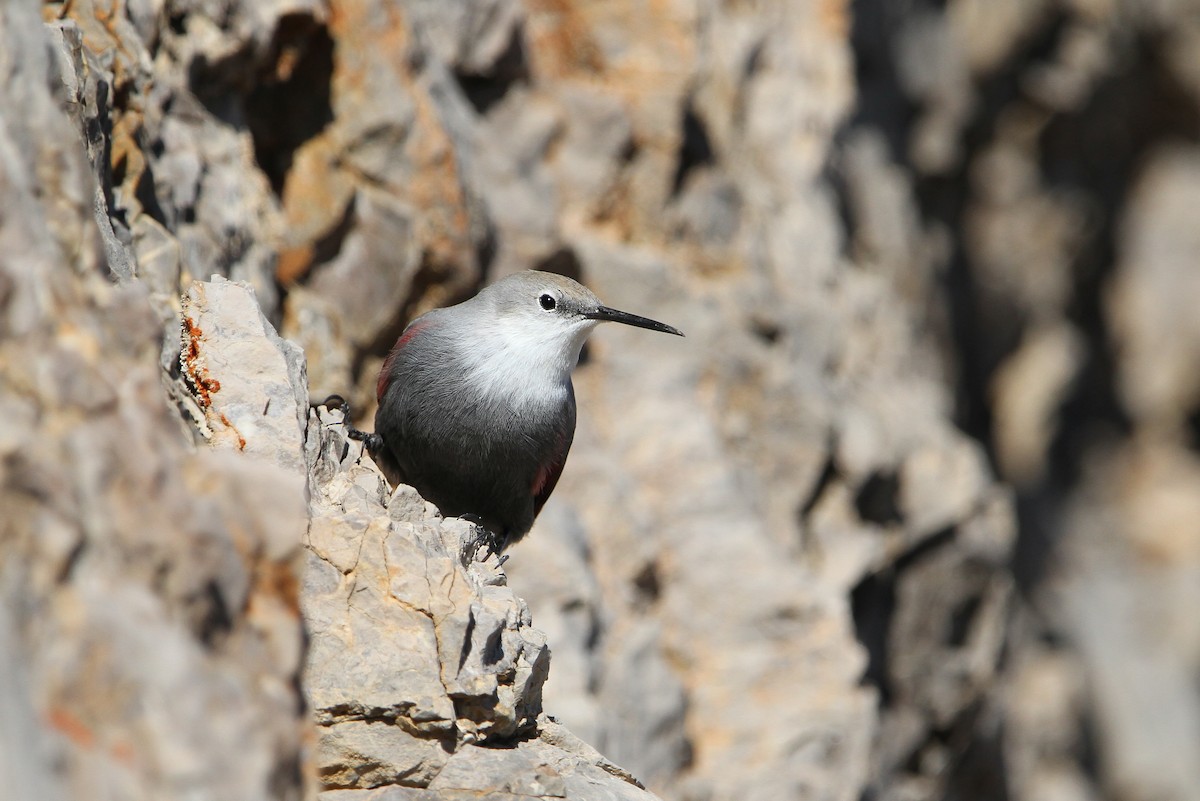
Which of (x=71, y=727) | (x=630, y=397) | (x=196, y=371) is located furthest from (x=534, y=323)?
(x=71, y=727)

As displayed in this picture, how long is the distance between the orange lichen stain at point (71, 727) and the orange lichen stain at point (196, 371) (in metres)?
1.61

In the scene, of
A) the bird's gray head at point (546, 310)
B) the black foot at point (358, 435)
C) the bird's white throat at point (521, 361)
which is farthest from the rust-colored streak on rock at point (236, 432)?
the bird's gray head at point (546, 310)

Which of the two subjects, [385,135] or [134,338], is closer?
[134,338]

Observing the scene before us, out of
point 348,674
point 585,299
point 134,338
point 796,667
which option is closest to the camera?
point 134,338

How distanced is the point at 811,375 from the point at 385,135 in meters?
3.09

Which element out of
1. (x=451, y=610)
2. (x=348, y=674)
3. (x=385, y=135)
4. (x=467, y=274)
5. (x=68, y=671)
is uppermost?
(x=385, y=135)

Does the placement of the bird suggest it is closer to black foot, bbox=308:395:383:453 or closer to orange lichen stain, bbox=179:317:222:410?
black foot, bbox=308:395:383:453

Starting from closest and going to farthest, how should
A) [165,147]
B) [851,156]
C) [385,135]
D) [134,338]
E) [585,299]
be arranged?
[134,338] < [165,147] < [585,299] < [385,135] < [851,156]

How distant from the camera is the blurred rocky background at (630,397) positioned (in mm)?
2297

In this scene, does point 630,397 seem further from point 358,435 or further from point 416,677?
point 416,677

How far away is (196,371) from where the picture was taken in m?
3.64

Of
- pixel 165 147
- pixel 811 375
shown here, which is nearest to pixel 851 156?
pixel 811 375

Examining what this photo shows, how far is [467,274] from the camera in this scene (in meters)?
5.97

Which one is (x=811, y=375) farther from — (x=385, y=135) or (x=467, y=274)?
(x=385, y=135)
